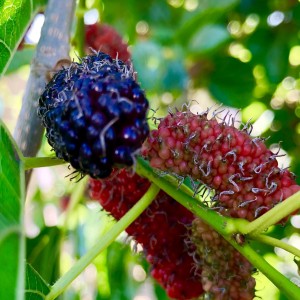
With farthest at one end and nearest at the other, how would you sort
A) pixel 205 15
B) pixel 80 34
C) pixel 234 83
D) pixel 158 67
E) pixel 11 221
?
pixel 234 83 < pixel 205 15 < pixel 158 67 < pixel 80 34 < pixel 11 221

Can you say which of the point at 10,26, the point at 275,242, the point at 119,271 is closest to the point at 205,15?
the point at 119,271

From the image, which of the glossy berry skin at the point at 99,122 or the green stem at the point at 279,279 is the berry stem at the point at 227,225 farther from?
the glossy berry skin at the point at 99,122

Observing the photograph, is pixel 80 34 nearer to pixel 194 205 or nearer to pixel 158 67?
pixel 158 67

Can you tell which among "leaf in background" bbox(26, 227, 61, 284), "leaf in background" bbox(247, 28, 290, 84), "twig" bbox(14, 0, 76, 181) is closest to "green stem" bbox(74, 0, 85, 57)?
"twig" bbox(14, 0, 76, 181)

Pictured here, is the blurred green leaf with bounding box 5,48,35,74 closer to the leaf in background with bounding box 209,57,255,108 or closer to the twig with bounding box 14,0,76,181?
the twig with bounding box 14,0,76,181

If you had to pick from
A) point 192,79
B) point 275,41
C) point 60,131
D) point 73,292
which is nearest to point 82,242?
point 73,292

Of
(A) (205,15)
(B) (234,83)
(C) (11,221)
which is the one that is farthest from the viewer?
(B) (234,83)

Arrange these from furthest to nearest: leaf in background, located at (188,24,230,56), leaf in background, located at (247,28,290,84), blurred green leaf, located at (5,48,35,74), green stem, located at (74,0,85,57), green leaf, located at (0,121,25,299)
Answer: leaf in background, located at (247,28,290,84), leaf in background, located at (188,24,230,56), blurred green leaf, located at (5,48,35,74), green stem, located at (74,0,85,57), green leaf, located at (0,121,25,299)
